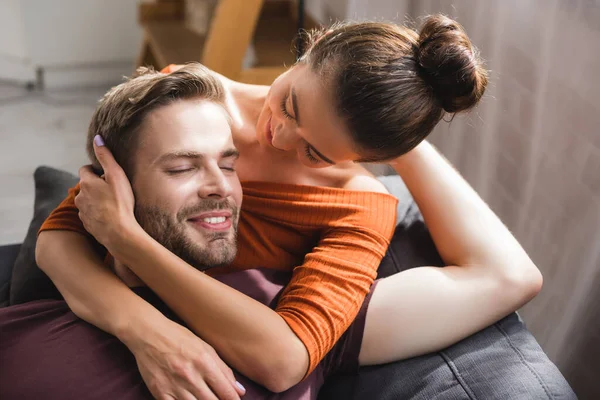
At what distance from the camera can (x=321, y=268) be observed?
4.17ft

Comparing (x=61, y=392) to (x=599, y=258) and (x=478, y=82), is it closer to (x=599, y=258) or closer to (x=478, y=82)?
(x=478, y=82)

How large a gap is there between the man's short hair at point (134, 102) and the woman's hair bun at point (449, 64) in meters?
0.45

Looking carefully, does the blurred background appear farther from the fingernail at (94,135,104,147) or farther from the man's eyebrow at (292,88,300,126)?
the fingernail at (94,135,104,147)

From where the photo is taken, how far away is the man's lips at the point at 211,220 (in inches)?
50.8

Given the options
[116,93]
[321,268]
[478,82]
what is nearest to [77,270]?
[116,93]

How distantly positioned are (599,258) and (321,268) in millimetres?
790

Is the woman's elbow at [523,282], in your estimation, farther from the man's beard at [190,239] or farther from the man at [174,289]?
the man's beard at [190,239]

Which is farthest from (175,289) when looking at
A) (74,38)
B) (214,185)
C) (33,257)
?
(74,38)

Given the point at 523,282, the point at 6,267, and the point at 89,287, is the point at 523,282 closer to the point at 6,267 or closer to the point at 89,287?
the point at 89,287

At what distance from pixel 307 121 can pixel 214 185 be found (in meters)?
0.22

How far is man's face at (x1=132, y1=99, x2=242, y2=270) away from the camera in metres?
1.28

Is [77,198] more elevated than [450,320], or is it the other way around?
[77,198]

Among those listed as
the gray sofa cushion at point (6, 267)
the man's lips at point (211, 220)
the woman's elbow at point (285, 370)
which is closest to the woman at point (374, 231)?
the woman's elbow at point (285, 370)

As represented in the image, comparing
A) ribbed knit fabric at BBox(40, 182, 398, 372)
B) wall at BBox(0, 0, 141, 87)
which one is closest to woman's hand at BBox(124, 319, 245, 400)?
ribbed knit fabric at BBox(40, 182, 398, 372)
